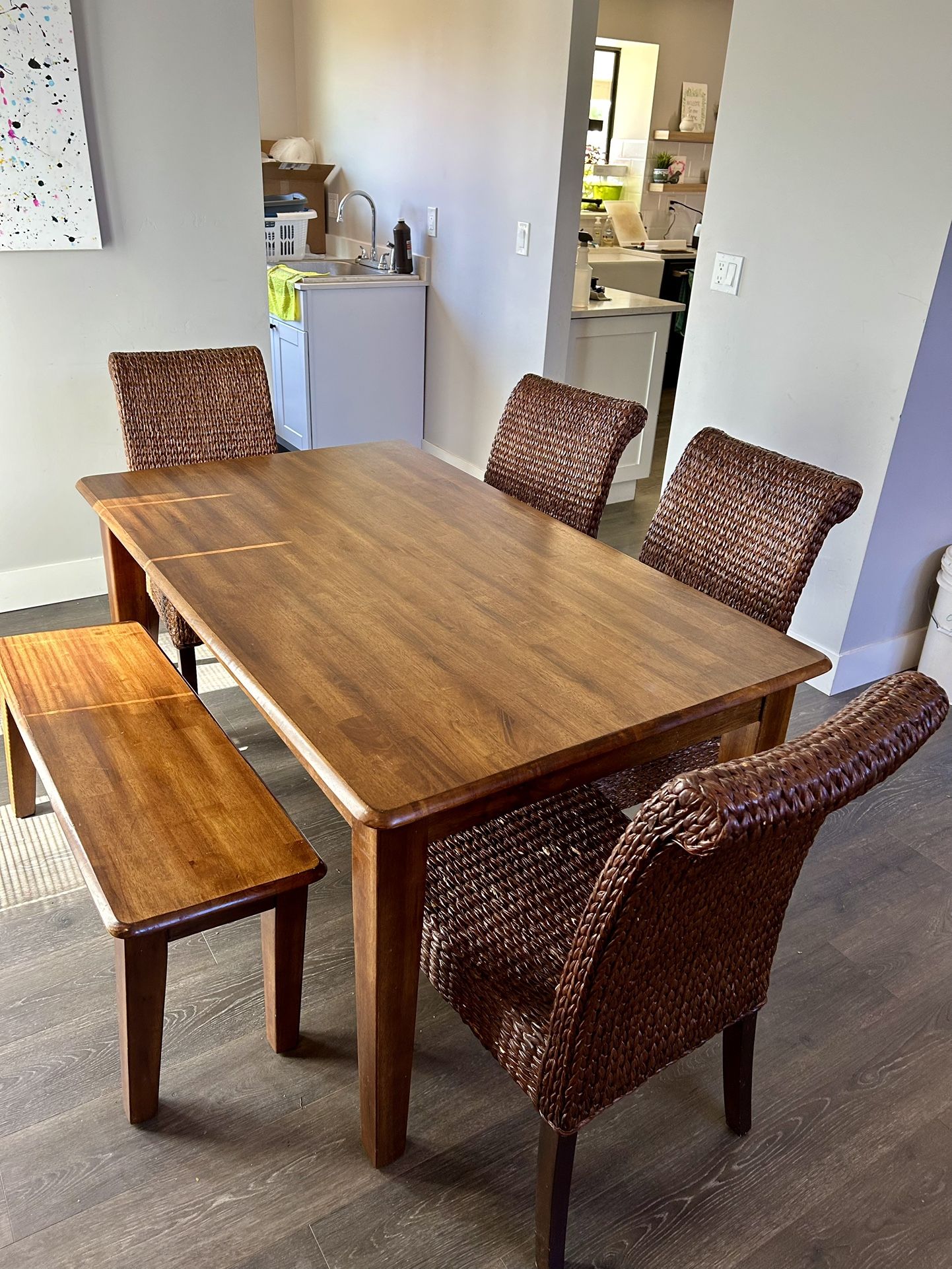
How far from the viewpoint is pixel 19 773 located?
2041 millimetres

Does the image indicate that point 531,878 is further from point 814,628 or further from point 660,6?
point 660,6

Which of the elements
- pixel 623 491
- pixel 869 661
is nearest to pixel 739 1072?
pixel 869 661

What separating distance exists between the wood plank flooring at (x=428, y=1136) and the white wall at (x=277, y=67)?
4.86 m

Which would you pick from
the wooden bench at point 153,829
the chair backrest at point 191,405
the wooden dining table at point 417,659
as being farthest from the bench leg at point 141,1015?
the chair backrest at point 191,405

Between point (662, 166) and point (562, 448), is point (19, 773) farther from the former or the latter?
point (662, 166)

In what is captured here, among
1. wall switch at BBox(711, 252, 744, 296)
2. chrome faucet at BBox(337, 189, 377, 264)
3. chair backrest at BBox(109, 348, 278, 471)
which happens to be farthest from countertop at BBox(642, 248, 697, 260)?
chair backrest at BBox(109, 348, 278, 471)

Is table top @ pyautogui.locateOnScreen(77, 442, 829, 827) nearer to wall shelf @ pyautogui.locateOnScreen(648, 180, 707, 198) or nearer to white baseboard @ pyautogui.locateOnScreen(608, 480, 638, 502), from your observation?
white baseboard @ pyautogui.locateOnScreen(608, 480, 638, 502)

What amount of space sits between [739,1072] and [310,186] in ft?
15.8

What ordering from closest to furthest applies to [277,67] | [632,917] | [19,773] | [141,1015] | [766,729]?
[632,917] → [141,1015] → [766,729] → [19,773] → [277,67]

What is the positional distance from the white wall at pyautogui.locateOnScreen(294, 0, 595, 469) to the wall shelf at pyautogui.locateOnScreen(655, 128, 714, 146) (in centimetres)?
236

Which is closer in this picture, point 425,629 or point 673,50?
point 425,629

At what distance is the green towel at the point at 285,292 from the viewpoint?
404cm

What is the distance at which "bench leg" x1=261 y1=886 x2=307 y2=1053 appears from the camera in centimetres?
145

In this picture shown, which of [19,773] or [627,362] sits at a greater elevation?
[627,362]
